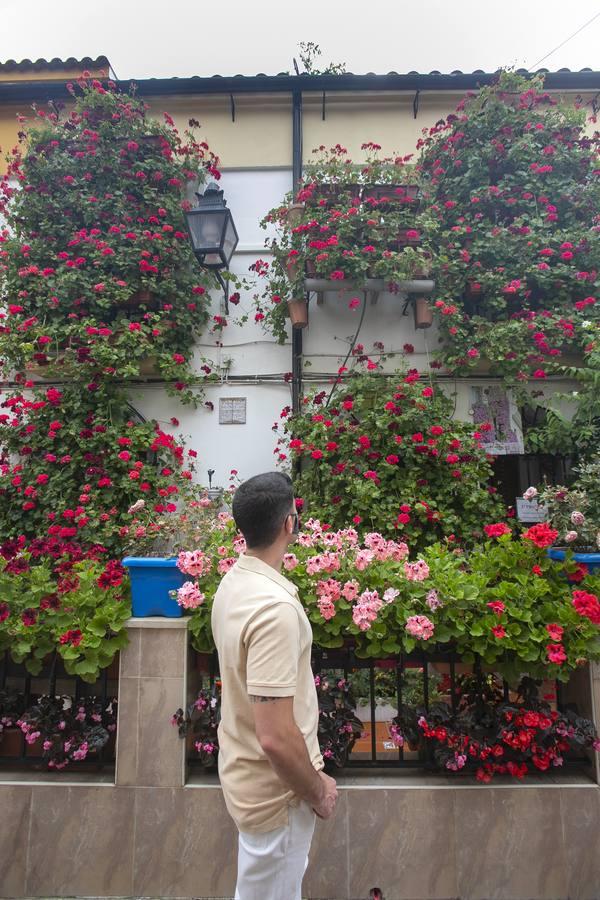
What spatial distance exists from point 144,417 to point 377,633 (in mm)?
A: 3481

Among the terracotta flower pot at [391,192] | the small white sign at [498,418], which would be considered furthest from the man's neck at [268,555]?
the terracotta flower pot at [391,192]

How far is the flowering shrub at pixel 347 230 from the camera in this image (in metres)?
4.80

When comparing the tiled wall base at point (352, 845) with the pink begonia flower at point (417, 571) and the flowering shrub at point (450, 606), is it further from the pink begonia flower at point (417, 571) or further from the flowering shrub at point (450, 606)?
the pink begonia flower at point (417, 571)

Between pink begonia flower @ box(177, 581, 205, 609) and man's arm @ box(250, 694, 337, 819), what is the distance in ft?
4.80

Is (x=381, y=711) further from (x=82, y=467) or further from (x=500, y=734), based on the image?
(x=82, y=467)

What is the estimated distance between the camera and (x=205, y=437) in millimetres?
5223

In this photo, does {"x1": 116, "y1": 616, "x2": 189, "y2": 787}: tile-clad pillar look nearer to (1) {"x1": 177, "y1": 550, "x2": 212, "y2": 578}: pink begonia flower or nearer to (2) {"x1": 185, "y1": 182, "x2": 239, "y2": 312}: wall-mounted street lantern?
(1) {"x1": 177, "y1": 550, "x2": 212, "y2": 578}: pink begonia flower

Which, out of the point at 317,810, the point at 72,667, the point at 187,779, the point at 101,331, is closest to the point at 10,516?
the point at 101,331

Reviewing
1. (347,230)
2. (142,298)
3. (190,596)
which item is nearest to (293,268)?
(347,230)

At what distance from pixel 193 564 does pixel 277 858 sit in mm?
1553

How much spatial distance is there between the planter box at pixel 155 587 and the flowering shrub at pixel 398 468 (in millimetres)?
1815

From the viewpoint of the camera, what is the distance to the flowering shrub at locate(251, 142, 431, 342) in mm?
4801

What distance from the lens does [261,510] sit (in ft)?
5.35

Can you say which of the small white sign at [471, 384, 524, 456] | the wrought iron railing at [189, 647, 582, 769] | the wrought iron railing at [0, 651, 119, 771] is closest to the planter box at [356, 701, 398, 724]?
the wrought iron railing at [189, 647, 582, 769]
